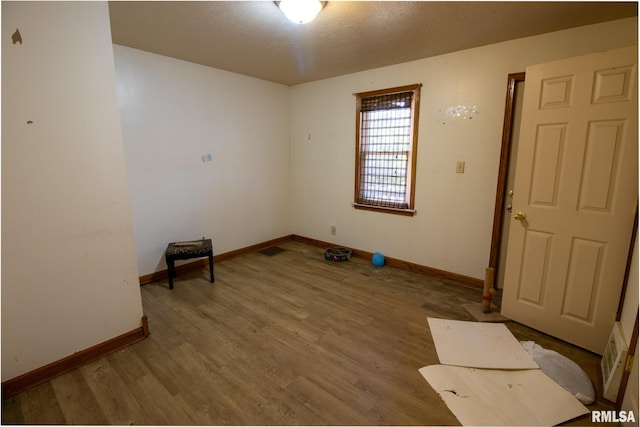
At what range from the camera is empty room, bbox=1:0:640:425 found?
64.2 inches

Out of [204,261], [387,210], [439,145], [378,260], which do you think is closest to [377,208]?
[387,210]

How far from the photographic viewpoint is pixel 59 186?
1735mm

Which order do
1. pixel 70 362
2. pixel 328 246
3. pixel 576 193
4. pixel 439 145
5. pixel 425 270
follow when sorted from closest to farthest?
pixel 70 362
pixel 576 193
pixel 439 145
pixel 425 270
pixel 328 246

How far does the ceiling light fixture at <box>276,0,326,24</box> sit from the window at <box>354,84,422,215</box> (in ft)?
5.23

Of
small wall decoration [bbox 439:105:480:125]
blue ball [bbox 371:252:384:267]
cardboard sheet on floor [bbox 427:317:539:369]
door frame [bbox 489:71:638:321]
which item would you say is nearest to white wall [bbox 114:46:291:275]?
blue ball [bbox 371:252:384:267]

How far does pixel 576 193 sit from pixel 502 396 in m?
1.42

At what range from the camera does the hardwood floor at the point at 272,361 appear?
157cm

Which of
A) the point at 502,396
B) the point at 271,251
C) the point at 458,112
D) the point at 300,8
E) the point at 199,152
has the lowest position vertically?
the point at 502,396

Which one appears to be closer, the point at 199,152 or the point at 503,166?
the point at 503,166

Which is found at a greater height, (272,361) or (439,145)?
(439,145)

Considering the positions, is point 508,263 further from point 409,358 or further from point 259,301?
point 259,301

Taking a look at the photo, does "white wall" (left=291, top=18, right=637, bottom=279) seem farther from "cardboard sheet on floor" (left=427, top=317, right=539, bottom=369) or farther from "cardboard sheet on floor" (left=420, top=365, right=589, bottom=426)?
"cardboard sheet on floor" (left=420, top=365, right=589, bottom=426)

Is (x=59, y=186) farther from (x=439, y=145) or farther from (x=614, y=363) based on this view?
(x=614, y=363)

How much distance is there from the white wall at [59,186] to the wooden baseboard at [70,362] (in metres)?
0.04
